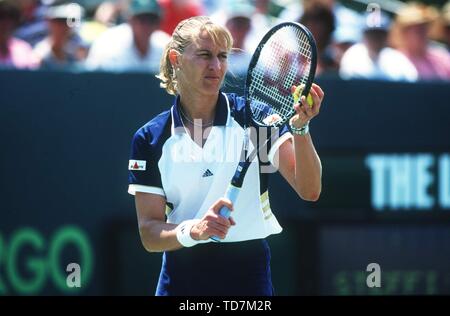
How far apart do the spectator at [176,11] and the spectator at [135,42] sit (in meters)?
0.29

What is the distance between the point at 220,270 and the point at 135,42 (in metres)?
2.48

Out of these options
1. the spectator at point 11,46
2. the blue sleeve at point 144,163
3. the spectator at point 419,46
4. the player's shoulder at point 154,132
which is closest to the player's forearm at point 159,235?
the blue sleeve at point 144,163

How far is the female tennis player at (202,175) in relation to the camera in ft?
10.9

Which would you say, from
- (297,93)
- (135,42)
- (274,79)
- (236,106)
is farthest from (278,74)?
(135,42)

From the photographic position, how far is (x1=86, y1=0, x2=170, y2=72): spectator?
18.1ft

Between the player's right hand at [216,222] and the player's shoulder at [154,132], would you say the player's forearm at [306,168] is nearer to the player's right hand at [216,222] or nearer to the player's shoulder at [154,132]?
the player's right hand at [216,222]

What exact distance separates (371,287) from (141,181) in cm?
241

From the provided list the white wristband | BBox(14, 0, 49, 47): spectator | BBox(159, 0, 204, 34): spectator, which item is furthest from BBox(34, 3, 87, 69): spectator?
the white wristband

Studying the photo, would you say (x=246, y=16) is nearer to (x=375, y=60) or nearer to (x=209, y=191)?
(x=375, y=60)

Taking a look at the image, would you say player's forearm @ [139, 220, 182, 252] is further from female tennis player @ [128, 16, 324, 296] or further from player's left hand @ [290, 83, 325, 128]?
player's left hand @ [290, 83, 325, 128]

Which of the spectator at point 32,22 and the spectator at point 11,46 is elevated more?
the spectator at point 32,22

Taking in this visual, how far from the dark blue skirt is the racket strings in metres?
0.42

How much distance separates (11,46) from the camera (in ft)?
18.3

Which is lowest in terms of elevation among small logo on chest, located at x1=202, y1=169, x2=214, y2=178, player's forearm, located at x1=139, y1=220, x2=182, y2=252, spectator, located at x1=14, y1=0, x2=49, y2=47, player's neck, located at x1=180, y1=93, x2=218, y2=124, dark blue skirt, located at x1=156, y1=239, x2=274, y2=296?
dark blue skirt, located at x1=156, y1=239, x2=274, y2=296
